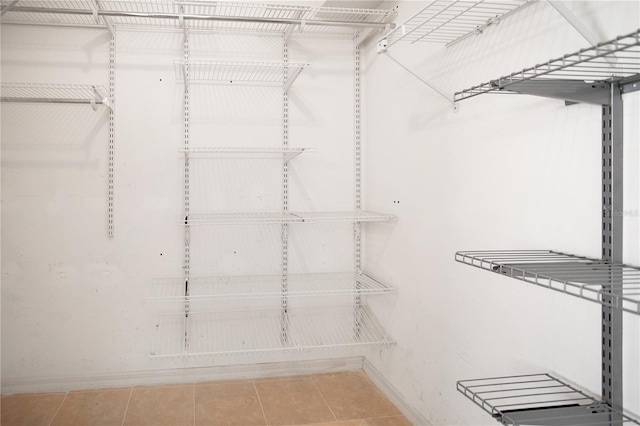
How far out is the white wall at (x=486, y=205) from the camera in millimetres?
1439

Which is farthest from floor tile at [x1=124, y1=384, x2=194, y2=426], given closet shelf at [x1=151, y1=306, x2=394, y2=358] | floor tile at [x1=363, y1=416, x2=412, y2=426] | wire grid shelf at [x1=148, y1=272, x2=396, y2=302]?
floor tile at [x1=363, y1=416, x2=412, y2=426]

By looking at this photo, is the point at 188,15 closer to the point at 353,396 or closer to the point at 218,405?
the point at 218,405

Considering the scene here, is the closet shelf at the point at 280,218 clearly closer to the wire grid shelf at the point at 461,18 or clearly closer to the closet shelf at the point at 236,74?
the closet shelf at the point at 236,74

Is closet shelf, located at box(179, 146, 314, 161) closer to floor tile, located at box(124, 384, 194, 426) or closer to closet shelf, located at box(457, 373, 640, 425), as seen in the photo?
floor tile, located at box(124, 384, 194, 426)

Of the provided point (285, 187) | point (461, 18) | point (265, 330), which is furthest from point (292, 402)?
point (461, 18)

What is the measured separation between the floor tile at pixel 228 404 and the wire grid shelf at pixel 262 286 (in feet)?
1.70

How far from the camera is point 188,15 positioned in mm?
2592

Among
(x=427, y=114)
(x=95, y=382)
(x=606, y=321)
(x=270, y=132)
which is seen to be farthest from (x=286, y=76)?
(x=606, y=321)

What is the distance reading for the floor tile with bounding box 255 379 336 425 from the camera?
2.59 metres

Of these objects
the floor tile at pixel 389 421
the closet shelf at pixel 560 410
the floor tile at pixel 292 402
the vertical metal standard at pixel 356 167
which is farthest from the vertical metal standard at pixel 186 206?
the closet shelf at pixel 560 410

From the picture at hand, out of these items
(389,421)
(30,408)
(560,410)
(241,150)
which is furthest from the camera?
(241,150)

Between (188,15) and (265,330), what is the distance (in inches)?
71.7

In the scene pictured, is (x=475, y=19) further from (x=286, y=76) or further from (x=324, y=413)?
(x=324, y=413)

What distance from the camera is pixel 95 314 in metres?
2.93
